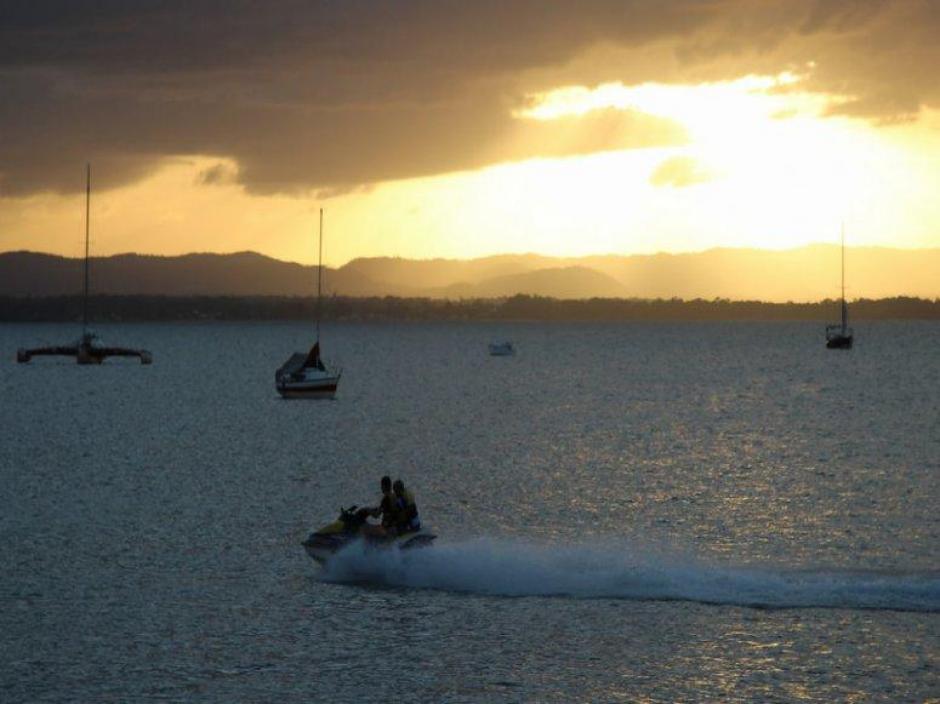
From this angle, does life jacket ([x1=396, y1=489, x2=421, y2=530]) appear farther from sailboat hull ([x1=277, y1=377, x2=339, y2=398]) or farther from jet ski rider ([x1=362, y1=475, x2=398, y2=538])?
sailboat hull ([x1=277, y1=377, x2=339, y2=398])

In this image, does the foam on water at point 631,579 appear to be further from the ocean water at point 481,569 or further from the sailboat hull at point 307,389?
the sailboat hull at point 307,389

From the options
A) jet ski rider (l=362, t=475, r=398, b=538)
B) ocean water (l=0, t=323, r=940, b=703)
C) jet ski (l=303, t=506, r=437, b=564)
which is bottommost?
ocean water (l=0, t=323, r=940, b=703)

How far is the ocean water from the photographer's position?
89.5 feet

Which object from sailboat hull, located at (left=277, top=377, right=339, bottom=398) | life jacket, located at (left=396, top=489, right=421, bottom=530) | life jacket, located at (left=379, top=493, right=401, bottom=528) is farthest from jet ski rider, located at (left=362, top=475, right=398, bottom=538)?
sailboat hull, located at (left=277, top=377, right=339, bottom=398)

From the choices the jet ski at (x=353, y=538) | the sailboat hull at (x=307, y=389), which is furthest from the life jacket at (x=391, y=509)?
the sailboat hull at (x=307, y=389)

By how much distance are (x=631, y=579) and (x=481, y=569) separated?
3.93m

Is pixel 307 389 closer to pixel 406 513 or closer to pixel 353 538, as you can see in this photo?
pixel 353 538

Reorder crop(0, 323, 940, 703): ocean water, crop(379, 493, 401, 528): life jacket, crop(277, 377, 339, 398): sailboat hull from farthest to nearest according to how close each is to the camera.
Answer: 1. crop(277, 377, 339, 398): sailboat hull
2. crop(379, 493, 401, 528): life jacket
3. crop(0, 323, 940, 703): ocean water

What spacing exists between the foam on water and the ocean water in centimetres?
9

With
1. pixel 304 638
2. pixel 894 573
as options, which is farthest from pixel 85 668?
pixel 894 573

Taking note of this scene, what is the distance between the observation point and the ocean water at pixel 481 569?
89.5 feet

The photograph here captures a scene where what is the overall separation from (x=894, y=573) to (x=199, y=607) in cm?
1815

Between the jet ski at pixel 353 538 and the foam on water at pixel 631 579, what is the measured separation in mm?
207

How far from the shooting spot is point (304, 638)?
2991cm
